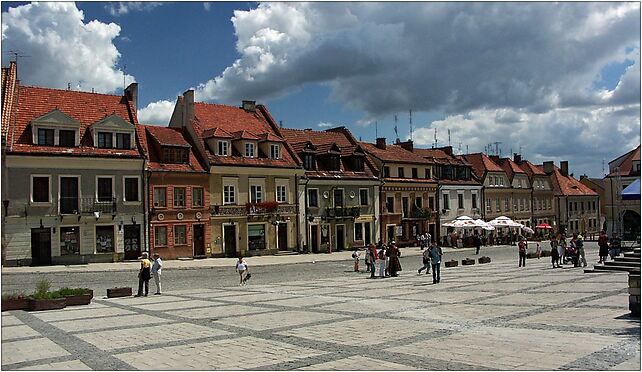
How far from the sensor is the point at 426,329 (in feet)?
44.2

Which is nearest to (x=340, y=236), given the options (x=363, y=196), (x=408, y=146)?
(x=363, y=196)

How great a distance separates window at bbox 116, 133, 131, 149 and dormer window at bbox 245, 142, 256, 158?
890 centimetres

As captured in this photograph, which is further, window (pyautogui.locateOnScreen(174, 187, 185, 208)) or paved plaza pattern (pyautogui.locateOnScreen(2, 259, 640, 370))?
window (pyautogui.locateOnScreen(174, 187, 185, 208))

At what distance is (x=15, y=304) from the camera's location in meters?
19.3

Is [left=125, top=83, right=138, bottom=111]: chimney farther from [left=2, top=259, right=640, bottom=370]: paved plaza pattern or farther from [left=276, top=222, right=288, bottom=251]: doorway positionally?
[left=2, top=259, right=640, bottom=370]: paved plaza pattern

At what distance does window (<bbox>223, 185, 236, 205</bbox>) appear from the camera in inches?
1702

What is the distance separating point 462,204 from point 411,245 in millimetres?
9389

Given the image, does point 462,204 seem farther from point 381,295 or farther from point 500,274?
point 381,295

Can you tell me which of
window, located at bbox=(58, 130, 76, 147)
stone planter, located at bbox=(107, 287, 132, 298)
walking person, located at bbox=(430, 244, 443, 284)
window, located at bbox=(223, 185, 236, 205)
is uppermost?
window, located at bbox=(58, 130, 76, 147)

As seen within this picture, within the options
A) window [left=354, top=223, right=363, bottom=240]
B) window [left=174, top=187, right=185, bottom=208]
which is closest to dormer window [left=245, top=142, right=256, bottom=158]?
window [left=174, top=187, right=185, bottom=208]

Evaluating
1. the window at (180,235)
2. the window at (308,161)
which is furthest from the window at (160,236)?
the window at (308,161)

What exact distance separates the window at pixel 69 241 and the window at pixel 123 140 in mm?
5645

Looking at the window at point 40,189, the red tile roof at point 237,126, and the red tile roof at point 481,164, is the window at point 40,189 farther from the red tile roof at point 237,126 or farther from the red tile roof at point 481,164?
the red tile roof at point 481,164

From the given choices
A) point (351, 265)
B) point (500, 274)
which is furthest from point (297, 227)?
point (500, 274)
